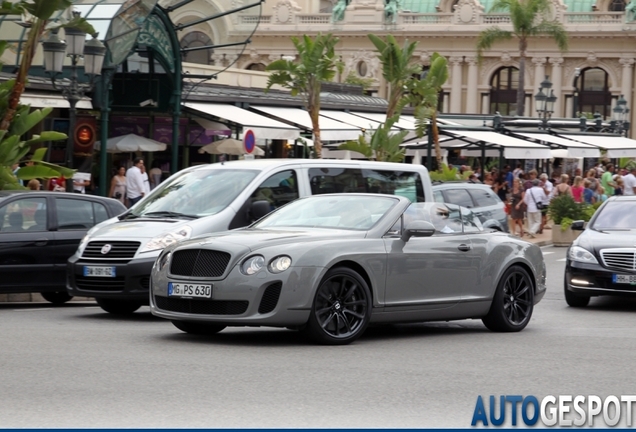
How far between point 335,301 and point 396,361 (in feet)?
3.72

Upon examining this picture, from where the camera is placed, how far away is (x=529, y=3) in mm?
84000

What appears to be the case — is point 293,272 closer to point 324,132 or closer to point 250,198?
point 250,198

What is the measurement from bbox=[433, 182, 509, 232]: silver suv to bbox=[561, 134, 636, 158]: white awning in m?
26.8

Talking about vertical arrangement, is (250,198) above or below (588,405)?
above

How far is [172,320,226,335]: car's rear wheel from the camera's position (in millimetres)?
12323

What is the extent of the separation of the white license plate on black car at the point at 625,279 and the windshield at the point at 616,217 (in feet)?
4.34

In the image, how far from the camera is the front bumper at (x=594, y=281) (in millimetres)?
17094

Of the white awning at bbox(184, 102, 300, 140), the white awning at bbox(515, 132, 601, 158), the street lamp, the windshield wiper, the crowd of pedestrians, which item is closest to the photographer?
the windshield wiper

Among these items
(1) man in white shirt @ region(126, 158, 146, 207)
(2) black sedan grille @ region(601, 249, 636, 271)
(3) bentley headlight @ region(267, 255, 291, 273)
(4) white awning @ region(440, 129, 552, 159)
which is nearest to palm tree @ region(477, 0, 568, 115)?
(4) white awning @ region(440, 129, 552, 159)

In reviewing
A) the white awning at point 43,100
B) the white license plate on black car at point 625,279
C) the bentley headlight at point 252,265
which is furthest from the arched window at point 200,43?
the bentley headlight at point 252,265

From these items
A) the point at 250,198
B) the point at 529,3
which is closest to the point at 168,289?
the point at 250,198

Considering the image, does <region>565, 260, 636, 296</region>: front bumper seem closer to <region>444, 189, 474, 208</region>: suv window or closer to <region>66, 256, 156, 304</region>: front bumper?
<region>66, 256, 156, 304</region>: front bumper

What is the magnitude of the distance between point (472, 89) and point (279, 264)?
94.8m

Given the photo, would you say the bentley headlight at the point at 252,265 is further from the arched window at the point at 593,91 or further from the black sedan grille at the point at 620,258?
the arched window at the point at 593,91
